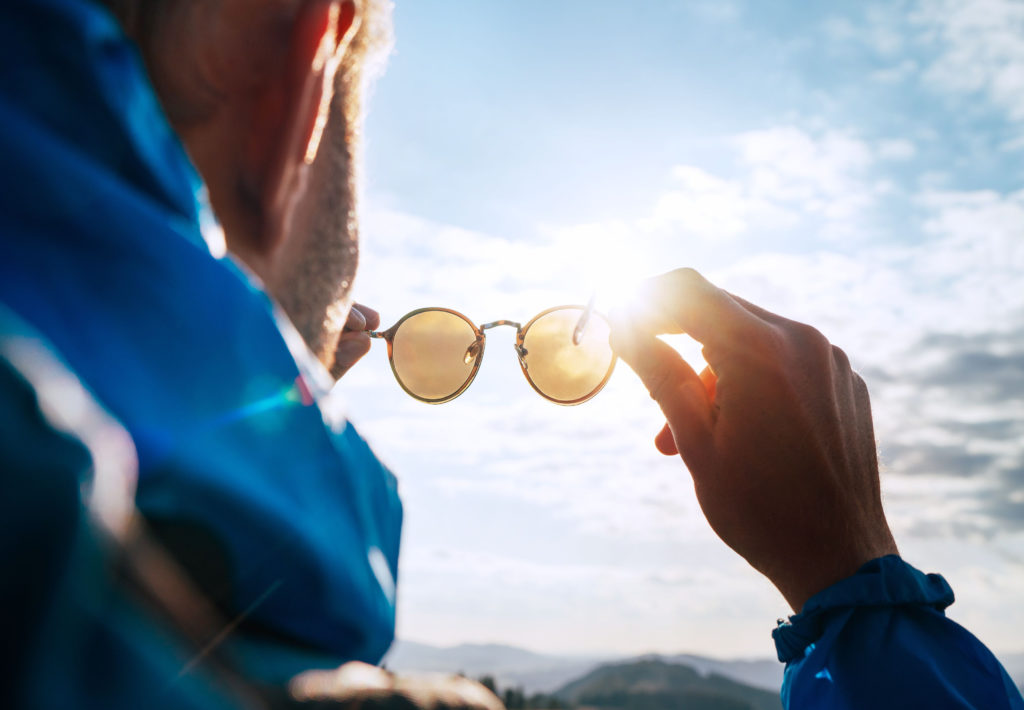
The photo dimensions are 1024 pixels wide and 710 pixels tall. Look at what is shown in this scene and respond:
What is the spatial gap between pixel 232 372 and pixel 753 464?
5.70 feet

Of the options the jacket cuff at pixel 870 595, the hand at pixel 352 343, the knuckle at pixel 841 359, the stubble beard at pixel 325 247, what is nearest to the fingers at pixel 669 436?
the knuckle at pixel 841 359

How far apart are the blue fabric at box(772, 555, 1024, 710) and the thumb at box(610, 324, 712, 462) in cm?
59

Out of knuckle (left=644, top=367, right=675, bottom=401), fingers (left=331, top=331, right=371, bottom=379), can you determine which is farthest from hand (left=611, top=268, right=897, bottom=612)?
fingers (left=331, top=331, right=371, bottom=379)

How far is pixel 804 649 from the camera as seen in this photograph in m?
1.98

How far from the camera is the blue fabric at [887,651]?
1739 millimetres

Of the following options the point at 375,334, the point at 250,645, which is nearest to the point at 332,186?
the point at 250,645

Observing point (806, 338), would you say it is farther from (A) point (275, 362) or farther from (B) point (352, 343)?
(B) point (352, 343)

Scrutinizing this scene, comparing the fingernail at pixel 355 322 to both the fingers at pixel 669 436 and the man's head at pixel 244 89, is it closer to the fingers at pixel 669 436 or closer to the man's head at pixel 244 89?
the fingers at pixel 669 436

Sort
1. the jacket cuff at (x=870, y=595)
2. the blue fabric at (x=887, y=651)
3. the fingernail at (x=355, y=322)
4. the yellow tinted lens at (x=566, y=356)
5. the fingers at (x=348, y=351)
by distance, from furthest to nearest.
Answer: the yellow tinted lens at (x=566, y=356) < the fingernail at (x=355, y=322) < the fingers at (x=348, y=351) < the jacket cuff at (x=870, y=595) < the blue fabric at (x=887, y=651)

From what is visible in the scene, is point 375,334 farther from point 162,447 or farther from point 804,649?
point 162,447

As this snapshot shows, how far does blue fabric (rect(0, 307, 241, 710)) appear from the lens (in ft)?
1.46

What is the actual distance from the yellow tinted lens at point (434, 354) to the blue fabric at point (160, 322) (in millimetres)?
3369

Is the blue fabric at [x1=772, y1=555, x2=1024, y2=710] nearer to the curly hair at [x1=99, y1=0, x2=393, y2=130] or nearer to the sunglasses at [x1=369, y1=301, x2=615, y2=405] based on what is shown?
the curly hair at [x1=99, y1=0, x2=393, y2=130]

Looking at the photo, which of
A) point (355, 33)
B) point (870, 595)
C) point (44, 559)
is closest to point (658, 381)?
point (870, 595)
